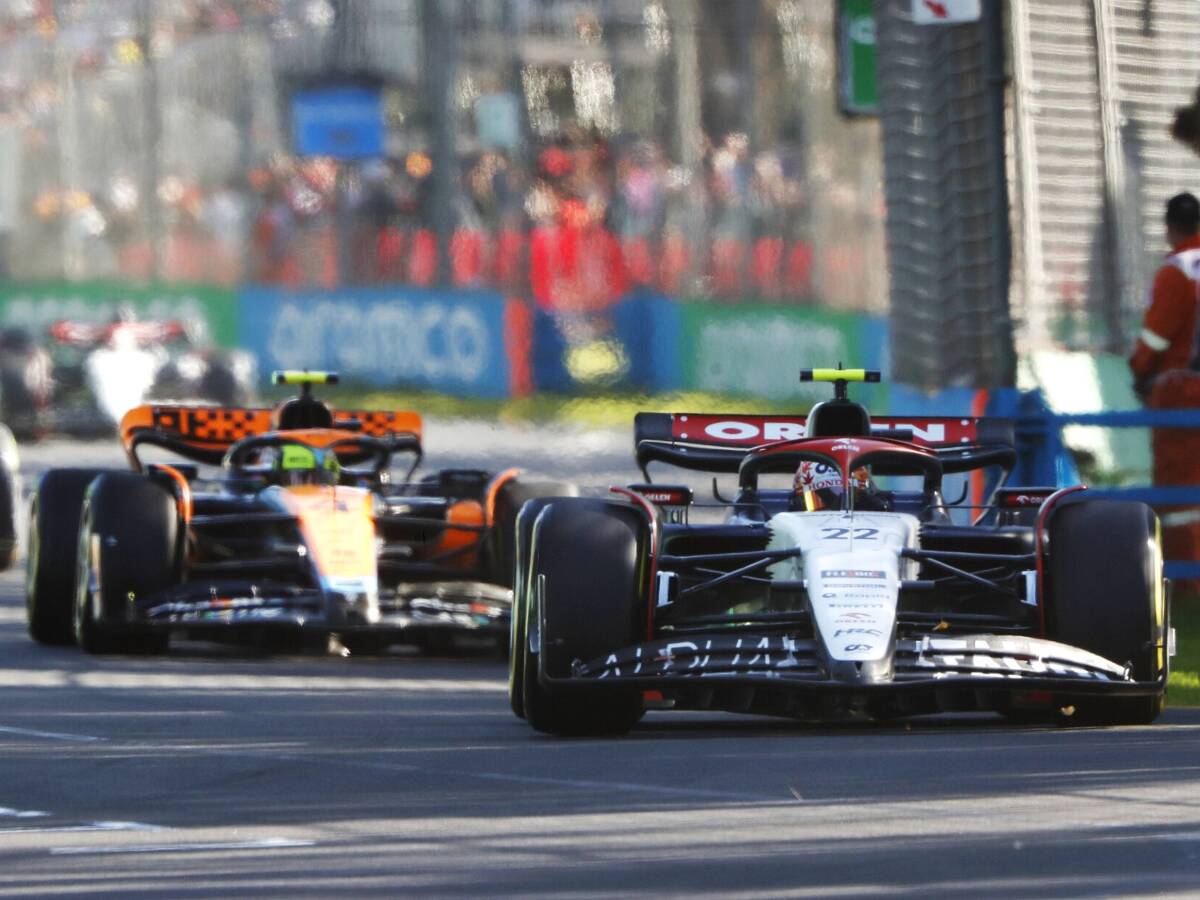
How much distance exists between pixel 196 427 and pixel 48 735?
4.55 metres

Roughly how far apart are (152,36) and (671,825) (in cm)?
2773

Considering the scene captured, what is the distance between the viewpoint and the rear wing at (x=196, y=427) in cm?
1298

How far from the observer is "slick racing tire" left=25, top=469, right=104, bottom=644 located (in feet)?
39.1

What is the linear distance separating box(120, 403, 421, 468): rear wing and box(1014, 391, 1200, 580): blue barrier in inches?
111

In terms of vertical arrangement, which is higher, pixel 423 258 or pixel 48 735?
pixel 423 258

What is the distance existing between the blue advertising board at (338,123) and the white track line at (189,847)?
2653 cm

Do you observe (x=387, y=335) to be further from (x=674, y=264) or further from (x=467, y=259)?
(x=674, y=264)

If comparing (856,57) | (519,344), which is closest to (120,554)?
(856,57)

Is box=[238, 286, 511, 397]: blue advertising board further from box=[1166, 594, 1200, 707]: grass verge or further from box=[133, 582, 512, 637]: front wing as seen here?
box=[133, 582, 512, 637]: front wing

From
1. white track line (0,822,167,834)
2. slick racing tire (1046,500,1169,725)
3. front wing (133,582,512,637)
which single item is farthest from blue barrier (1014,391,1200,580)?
white track line (0,822,167,834)

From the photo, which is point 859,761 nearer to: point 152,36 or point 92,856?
point 92,856

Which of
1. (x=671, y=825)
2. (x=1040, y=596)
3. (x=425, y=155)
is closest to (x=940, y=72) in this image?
(x=1040, y=596)

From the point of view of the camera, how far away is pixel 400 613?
1122 cm

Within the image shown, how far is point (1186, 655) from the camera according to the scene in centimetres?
1095
